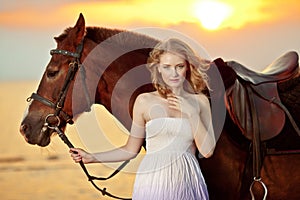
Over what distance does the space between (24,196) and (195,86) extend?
8752 mm

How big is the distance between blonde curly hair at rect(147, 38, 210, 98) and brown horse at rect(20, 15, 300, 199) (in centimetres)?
51

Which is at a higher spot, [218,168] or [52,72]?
[52,72]

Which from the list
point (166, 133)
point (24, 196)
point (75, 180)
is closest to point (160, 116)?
point (166, 133)

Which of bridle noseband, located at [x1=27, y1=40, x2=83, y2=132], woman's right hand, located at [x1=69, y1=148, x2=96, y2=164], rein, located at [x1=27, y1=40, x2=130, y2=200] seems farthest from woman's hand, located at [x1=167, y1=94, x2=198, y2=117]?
bridle noseband, located at [x1=27, y1=40, x2=83, y2=132]

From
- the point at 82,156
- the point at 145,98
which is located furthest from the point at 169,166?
the point at 82,156

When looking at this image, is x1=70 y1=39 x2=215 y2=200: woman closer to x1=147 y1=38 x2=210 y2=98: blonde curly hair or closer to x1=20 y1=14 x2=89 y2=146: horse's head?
x1=147 y1=38 x2=210 y2=98: blonde curly hair

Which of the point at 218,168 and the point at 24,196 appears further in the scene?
the point at 24,196

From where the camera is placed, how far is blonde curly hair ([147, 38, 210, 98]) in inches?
141

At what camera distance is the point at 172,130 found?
355cm

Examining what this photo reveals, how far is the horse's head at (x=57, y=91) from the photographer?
168 inches

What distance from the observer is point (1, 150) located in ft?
73.5

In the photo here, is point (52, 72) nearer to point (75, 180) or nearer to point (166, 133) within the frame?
point (166, 133)

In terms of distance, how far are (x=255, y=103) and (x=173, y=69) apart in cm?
99

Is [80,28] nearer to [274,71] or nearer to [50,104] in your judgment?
[50,104]
